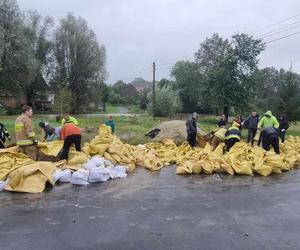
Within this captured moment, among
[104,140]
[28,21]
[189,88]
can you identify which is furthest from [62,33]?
[104,140]

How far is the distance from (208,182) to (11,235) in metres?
5.31

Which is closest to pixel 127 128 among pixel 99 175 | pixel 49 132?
pixel 49 132

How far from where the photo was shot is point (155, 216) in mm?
6617

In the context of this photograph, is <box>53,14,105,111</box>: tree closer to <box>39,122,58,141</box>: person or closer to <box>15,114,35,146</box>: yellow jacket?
<box>39,122,58,141</box>: person

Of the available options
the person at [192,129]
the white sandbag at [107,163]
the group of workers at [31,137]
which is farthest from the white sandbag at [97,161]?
the person at [192,129]

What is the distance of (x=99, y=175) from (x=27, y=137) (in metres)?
2.08

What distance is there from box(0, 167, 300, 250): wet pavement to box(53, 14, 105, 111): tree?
1981 inches

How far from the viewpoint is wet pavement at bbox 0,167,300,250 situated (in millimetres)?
5445

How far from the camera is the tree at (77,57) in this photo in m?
58.4

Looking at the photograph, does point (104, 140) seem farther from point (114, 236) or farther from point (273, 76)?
point (273, 76)

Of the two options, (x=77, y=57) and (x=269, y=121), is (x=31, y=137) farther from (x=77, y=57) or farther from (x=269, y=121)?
(x=77, y=57)

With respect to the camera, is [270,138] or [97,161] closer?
[97,161]

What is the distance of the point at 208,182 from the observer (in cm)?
967

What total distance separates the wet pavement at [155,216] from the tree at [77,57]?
5032 cm
